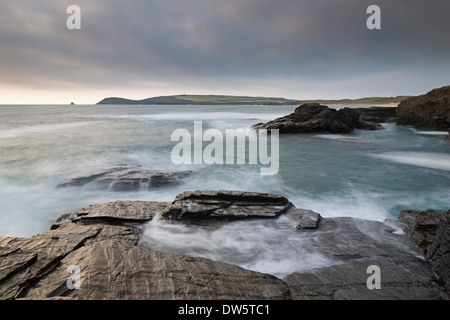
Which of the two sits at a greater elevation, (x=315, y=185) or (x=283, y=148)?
(x=283, y=148)

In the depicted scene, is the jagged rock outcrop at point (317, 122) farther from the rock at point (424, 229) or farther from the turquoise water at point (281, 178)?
the rock at point (424, 229)

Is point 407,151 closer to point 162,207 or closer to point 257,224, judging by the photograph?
point 257,224

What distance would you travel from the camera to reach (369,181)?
11586 mm

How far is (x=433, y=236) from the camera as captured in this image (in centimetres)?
509

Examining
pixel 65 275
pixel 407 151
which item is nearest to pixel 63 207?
pixel 65 275

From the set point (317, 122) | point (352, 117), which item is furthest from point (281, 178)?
point (352, 117)

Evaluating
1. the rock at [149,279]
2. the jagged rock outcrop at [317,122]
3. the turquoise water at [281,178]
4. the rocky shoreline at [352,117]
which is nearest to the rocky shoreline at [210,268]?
the rock at [149,279]

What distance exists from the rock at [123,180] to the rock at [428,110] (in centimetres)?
3423

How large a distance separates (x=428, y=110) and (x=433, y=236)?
3584 cm

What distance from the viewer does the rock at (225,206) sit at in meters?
6.55

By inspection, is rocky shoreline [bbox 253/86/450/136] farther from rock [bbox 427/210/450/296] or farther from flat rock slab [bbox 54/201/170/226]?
rock [bbox 427/210/450/296]

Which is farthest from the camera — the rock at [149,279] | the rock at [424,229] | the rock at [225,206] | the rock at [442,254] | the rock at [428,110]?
the rock at [428,110]

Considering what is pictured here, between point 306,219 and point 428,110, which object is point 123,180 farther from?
point 428,110
